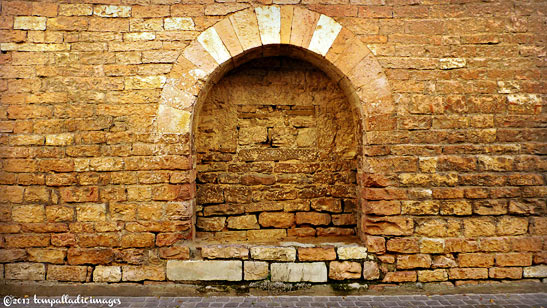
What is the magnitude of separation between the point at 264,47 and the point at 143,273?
267 cm

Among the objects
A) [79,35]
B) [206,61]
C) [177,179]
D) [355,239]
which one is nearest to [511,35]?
[355,239]

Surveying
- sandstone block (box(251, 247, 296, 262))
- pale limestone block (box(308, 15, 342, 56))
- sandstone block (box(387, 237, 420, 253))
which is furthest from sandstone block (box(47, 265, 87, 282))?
pale limestone block (box(308, 15, 342, 56))

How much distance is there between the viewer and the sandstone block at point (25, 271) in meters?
3.12

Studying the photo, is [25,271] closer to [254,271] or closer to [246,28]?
[254,271]

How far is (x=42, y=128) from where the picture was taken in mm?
3158

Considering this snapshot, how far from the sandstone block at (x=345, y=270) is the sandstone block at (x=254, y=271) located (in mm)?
674

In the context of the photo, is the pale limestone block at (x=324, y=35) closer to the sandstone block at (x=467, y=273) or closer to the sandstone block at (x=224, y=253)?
the sandstone block at (x=224, y=253)

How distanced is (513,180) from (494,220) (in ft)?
1.52

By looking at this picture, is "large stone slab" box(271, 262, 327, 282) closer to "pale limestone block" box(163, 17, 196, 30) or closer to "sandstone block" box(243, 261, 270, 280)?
"sandstone block" box(243, 261, 270, 280)

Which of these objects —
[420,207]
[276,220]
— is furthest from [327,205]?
[420,207]

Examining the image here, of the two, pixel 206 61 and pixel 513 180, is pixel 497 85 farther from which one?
pixel 206 61

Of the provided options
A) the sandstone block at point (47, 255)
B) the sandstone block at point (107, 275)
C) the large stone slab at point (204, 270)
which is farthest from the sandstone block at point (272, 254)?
the sandstone block at point (47, 255)

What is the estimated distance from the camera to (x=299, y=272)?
314cm

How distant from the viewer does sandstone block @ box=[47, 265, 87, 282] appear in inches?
123
